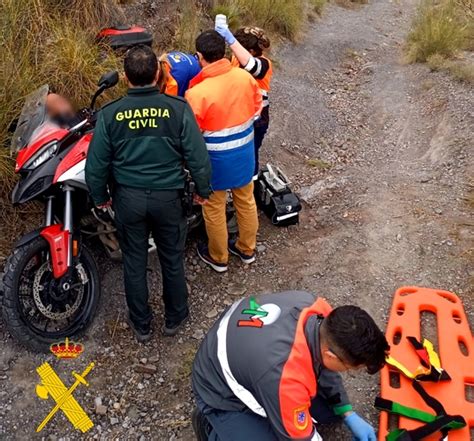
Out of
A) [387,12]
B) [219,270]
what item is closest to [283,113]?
[219,270]

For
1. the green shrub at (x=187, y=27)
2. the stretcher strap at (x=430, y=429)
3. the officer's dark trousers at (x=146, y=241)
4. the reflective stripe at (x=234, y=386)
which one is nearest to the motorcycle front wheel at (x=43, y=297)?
the officer's dark trousers at (x=146, y=241)

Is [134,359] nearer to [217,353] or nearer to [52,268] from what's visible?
[52,268]

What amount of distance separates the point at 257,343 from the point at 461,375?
1.57 metres

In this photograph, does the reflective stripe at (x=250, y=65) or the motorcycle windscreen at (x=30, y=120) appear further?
the reflective stripe at (x=250, y=65)

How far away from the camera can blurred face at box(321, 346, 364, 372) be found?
210 centimetres

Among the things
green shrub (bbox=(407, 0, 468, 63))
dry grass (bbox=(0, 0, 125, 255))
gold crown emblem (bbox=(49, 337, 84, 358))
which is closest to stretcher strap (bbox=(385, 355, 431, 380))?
gold crown emblem (bbox=(49, 337, 84, 358))

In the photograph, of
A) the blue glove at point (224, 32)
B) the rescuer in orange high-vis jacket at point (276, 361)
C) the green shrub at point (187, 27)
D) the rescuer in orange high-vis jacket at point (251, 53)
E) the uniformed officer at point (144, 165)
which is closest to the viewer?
the rescuer in orange high-vis jacket at point (276, 361)

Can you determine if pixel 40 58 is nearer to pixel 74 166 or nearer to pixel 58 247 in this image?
pixel 74 166

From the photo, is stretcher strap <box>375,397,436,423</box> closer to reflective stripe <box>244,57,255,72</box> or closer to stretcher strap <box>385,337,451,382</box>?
stretcher strap <box>385,337,451,382</box>

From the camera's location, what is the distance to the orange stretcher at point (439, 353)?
2.91m

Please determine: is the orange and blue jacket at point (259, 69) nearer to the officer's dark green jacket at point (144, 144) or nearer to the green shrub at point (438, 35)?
the officer's dark green jacket at point (144, 144)

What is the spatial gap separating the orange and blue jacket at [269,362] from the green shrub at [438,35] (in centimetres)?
669

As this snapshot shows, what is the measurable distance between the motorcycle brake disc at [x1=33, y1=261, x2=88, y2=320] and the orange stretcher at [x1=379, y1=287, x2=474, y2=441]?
1.90 meters

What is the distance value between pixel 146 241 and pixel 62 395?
1.00 m
